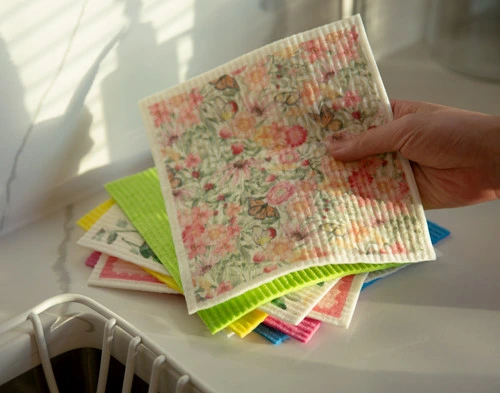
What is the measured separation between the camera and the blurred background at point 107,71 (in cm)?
90

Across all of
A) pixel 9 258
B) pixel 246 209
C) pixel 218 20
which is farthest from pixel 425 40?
pixel 9 258

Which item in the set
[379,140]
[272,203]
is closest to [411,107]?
[379,140]

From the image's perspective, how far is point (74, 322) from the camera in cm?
82

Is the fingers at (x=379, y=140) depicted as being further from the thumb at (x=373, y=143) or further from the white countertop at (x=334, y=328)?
the white countertop at (x=334, y=328)

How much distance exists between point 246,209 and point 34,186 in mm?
317

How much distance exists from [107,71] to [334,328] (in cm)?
47

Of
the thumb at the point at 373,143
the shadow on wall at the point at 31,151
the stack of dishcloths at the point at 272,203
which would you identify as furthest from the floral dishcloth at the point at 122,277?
the thumb at the point at 373,143

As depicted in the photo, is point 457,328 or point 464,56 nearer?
point 457,328

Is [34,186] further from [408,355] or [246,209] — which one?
[408,355]

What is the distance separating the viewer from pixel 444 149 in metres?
0.81

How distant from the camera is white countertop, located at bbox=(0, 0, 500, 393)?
74 centimetres

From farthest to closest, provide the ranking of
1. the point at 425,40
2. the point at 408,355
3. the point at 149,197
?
the point at 425,40 < the point at 149,197 < the point at 408,355

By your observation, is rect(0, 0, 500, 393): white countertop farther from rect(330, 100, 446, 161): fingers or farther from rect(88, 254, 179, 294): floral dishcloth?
rect(330, 100, 446, 161): fingers

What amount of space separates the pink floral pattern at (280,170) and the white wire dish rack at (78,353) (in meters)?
0.09
